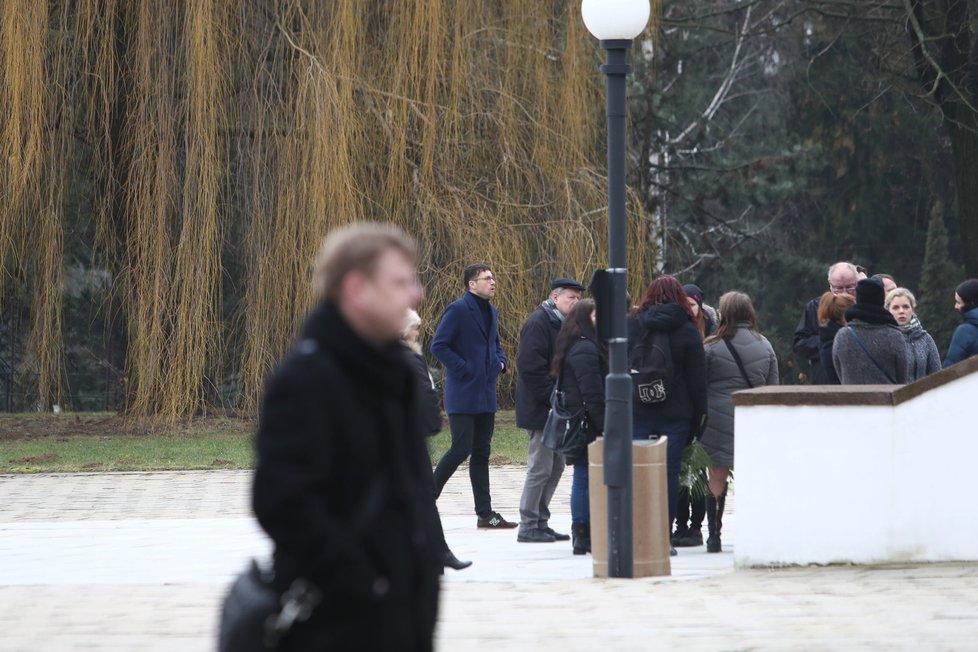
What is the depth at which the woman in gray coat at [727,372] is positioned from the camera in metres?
11.1

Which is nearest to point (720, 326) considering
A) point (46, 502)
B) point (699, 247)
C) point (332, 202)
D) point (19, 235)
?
point (46, 502)

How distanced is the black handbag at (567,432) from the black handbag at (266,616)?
6.96m

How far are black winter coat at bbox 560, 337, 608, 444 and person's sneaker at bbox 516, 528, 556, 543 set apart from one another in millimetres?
891

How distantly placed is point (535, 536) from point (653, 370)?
1568 mm

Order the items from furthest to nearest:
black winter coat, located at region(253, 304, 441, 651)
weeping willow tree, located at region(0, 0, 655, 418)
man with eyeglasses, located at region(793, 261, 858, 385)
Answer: weeping willow tree, located at region(0, 0, 655, 418)
man with eyeglasses, located at region(793, 261, 858, 385)
black winter coat, located at region(253, 304, 441, 651)

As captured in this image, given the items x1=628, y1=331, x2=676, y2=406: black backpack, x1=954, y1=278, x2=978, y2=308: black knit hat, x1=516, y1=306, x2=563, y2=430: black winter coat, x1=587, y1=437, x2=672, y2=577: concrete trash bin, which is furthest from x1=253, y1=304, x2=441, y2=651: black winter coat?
x1=954, y1=278, x2=978, y2=308: black knit hat

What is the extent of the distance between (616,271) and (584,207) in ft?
39.0

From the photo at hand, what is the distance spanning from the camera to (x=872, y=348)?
10703mm

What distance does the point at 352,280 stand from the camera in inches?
152

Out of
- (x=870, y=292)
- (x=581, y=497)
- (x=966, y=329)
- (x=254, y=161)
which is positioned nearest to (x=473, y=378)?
(x=581, y=497)

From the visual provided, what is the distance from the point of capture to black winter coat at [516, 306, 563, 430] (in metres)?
11.5

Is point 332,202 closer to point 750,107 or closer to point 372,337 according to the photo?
point 372,337

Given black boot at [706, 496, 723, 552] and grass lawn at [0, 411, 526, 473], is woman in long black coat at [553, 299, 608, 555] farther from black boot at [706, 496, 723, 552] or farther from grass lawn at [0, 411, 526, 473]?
grass lawn at [0, 411, 526, 473]

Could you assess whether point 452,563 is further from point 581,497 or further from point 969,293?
point 969,293
